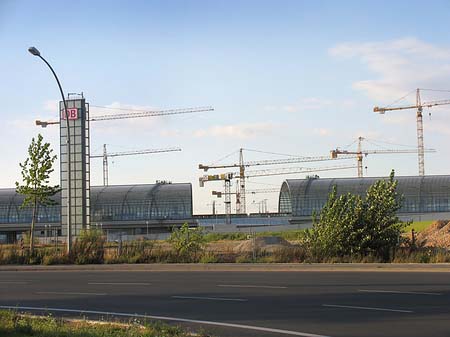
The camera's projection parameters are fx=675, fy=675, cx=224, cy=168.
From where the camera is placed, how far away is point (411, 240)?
29.1 metres

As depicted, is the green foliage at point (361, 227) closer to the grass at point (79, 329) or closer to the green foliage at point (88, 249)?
the green foliage at point (88, 249)

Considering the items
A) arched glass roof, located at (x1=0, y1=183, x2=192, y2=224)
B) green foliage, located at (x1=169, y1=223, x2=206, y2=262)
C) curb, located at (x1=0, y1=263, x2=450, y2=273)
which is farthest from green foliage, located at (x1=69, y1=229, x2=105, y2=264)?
arched glass roof, located at (x1=0, y1=183, x2=192, y2=224)

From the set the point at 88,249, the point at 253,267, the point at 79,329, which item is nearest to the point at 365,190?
the point at 88,249

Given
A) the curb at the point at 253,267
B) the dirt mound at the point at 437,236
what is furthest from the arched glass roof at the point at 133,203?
the curb at the point at 253,267

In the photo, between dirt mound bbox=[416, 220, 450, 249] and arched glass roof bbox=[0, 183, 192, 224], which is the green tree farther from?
arched glass roof bbox=[0, 183, 192, 224]

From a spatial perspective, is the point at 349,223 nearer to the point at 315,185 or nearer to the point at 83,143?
the point at 83,143

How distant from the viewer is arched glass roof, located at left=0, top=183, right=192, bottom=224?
348 ft

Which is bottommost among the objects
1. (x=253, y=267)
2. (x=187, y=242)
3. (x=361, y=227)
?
(x=253, y=267)

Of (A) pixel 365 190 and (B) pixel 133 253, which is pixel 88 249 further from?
(A) pixel 365 190

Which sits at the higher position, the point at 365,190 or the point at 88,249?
the point at 365,190

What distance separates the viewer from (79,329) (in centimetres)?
1057

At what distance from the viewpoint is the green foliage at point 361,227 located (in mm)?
27562

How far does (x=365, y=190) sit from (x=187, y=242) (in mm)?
79382

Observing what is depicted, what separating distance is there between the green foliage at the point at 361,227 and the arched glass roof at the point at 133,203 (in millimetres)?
80999
